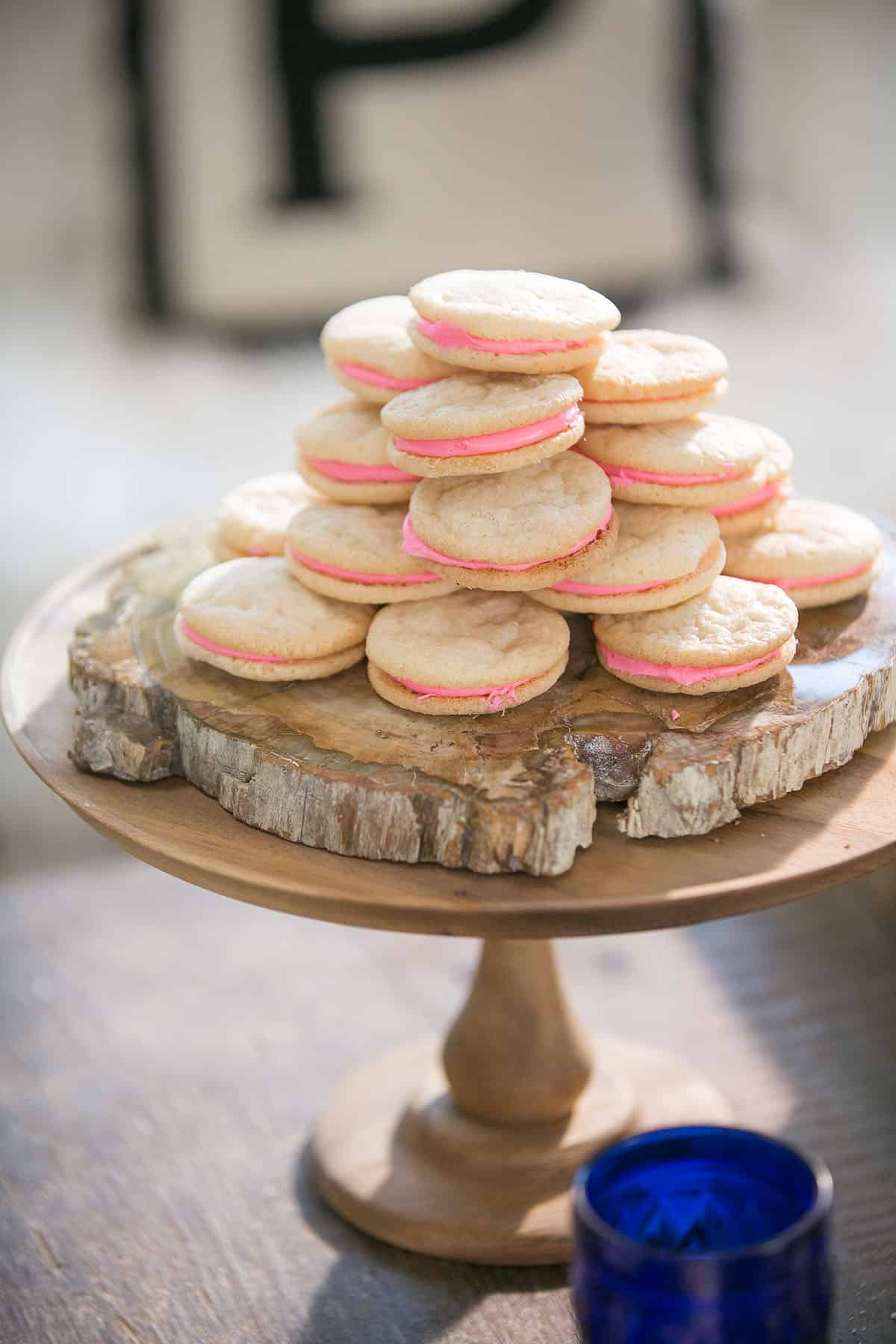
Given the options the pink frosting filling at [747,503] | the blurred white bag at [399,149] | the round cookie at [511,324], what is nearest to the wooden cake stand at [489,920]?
the pink frosting filling at [747,503]

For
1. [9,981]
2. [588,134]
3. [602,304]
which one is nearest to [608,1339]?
[602,304]

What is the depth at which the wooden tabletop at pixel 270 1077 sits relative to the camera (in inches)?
50.0

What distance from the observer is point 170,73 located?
2.83m

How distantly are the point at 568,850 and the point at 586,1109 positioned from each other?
0.55 meters

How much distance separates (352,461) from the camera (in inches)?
45.4

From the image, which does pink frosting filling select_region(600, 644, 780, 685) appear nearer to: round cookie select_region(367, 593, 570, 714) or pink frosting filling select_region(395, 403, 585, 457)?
round cookie select_region(367, 593, 570, 714)

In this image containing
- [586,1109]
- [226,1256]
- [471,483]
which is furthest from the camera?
[586,1109]

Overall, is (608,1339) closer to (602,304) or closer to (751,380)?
(602,304)

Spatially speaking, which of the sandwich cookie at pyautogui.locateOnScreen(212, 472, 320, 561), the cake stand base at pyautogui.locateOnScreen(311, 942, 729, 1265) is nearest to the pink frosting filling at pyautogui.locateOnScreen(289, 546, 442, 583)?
the sandwich cookie at pyautogui.locateOnScreen(212, 472, 320, 561)

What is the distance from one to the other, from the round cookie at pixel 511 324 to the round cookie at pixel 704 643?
195mm

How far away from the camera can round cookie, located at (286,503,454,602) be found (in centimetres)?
111

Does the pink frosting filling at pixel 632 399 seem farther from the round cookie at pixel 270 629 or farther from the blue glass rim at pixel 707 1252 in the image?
the blue glass rim at pixel 707 1252

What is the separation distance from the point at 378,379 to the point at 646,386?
0.21m

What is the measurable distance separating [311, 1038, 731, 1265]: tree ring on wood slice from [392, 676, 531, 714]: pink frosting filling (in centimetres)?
47
